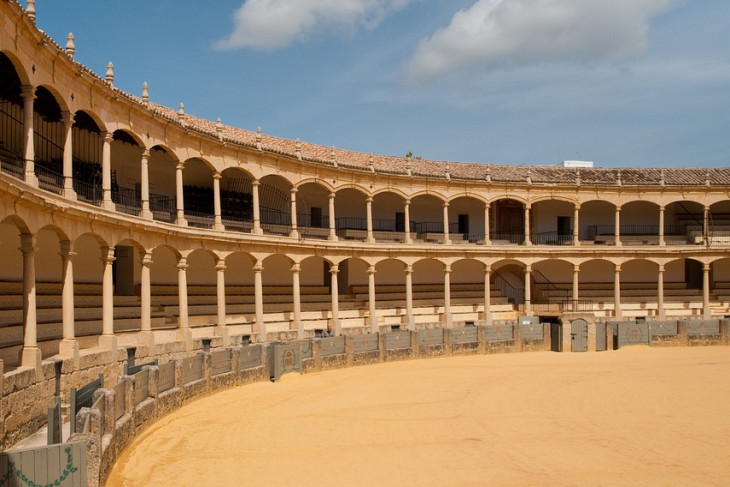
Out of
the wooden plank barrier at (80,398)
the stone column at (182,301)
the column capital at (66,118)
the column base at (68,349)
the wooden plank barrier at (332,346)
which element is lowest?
the wooden plank barrier at (332,346)

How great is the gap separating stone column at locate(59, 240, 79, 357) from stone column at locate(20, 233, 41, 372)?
6.15 ft

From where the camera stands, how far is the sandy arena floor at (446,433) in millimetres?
11758

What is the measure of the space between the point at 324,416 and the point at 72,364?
594 cm

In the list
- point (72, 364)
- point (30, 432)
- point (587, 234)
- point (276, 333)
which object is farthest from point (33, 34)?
point (587, 234)

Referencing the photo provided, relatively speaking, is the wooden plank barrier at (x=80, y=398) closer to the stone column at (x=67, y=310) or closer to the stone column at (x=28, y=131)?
the stone column at (x=67, y=310)

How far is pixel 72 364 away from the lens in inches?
674

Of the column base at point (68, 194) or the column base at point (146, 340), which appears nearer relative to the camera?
the column base at point (68, 194)

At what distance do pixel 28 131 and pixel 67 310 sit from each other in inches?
168

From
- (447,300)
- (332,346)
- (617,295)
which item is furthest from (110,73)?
(617,295)

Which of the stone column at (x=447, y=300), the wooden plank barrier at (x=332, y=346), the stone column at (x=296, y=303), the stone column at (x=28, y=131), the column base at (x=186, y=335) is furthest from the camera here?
the stone column at (x=447, y=300)

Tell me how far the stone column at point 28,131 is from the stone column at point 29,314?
1.59 metres

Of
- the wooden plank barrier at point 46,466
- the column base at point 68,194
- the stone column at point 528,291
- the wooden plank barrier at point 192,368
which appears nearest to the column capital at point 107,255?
the column base at point 68,194

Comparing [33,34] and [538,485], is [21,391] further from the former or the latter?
[538,485]

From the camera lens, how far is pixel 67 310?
694 inches
